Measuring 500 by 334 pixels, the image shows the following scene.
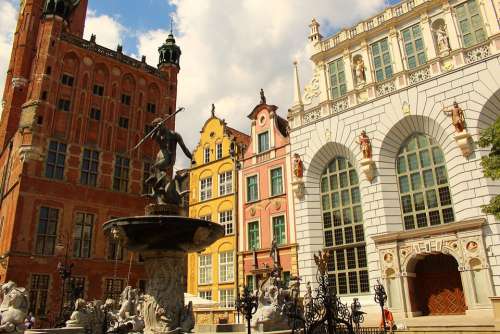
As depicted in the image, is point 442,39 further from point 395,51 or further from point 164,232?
point 164,232

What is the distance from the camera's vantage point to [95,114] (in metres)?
31.0

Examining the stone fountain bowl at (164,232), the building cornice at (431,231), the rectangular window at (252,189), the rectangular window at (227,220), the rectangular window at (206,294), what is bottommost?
the rectangular window at (206,294)

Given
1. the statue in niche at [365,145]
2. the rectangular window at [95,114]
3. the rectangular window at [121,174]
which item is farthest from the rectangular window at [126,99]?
the statue in niche at [365,145]

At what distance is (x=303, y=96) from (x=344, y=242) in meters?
9.68

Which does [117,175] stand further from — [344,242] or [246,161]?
[344,242]

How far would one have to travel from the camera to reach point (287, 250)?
78.9ft

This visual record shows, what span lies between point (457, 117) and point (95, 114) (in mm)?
24589

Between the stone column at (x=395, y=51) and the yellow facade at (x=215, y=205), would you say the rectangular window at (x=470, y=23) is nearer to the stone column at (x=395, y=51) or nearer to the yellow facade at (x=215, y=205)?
the stone column at (x=395, y=51)

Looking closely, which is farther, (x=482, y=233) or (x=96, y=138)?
(x=96, y=138)

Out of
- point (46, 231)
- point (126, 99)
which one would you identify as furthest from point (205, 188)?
point (46, 231)

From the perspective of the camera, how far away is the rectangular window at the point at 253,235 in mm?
26105

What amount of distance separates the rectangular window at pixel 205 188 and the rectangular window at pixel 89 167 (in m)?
7.77

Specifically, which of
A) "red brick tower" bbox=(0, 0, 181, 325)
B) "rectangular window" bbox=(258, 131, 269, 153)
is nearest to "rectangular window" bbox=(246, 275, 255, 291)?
"rectangular window" bbox=(258, 131, 269, 153)

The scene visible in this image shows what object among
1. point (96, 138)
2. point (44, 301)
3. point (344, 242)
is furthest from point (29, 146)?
point (344, 242)
